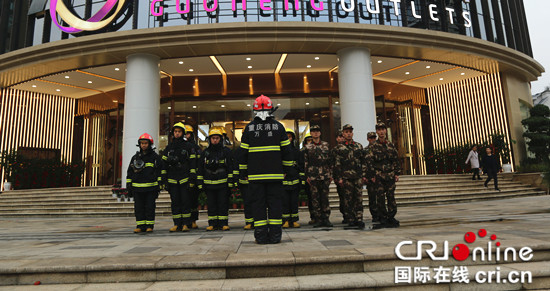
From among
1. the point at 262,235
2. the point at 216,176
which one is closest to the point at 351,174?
the point at 262,235

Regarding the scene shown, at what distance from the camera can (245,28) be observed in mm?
13281

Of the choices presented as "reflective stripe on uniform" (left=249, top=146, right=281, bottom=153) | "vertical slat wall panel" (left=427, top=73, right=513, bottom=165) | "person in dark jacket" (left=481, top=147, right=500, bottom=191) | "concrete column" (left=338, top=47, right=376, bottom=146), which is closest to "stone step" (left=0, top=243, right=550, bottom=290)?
"reflective stripe on uniform" (left=249, top=146, right=281, bottom=153)

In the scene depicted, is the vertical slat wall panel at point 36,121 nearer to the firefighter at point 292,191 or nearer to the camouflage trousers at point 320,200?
the firefighter at point 292,191

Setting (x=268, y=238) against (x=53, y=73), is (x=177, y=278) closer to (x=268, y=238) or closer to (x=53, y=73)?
(x=268, y=238)

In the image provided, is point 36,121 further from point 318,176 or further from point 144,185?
point 318,176

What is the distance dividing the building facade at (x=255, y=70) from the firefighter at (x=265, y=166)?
976 cm

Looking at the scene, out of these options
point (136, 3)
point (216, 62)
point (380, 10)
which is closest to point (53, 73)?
point (136, 3)

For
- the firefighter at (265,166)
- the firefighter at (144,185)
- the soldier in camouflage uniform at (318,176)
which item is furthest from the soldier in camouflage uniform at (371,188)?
the firefighter at (144,185)

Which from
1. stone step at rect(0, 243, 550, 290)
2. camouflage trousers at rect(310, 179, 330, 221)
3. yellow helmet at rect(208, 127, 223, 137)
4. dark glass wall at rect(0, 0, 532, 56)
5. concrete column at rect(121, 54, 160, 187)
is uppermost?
dark glass wall at rect(0, 0, 532, 56)

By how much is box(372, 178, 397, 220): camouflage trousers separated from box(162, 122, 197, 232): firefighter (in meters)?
3.42

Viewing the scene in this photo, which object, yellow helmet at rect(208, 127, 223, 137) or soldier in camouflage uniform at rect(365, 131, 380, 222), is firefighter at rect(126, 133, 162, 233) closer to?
yellow helmet at rect(208, 127, 223, 137)

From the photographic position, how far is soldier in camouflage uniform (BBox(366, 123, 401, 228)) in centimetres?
579

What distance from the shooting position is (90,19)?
14.4 metres

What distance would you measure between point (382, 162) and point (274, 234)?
8.50 ft
